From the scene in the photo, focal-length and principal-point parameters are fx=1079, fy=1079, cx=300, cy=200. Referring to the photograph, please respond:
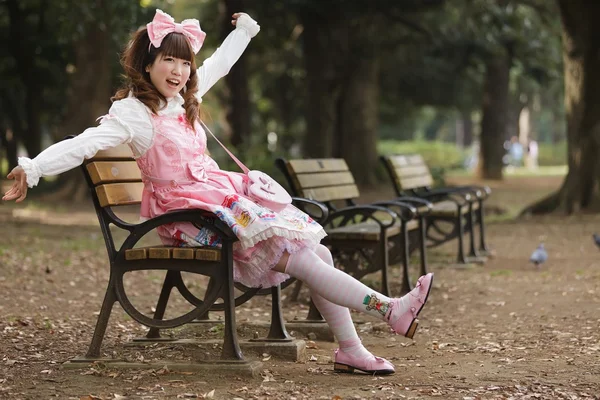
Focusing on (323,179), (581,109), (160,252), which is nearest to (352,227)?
(323,179)

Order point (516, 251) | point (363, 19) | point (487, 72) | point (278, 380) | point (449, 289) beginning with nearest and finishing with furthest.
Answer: point (278, 380)
point (449, 289)
point (516, 251)
point (363, 19)
point (487, 72)

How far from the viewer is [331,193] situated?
8375 mm

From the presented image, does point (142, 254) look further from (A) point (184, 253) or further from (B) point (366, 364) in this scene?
(B) point (366, 364)

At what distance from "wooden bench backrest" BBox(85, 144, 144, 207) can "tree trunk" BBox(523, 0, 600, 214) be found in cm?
1187

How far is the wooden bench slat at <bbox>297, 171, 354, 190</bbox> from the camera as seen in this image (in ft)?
25.7

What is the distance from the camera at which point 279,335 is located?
584 centimetres

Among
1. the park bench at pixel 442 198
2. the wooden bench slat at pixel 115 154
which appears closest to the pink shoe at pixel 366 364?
the wooden bench slat at pixel 115 154

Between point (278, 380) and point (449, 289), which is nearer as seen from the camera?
point (278, 380)

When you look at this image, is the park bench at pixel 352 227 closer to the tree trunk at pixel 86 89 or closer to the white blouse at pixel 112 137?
the white blouse at pixel 112 137

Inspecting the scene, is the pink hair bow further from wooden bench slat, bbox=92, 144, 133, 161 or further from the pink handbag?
the pink handbag

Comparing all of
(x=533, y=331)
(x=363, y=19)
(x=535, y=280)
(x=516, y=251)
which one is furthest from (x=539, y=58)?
(x=533, y=331)

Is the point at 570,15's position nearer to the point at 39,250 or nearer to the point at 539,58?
the point at 539,58

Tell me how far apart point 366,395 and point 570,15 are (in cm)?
1374

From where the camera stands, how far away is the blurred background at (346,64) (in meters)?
16.9
